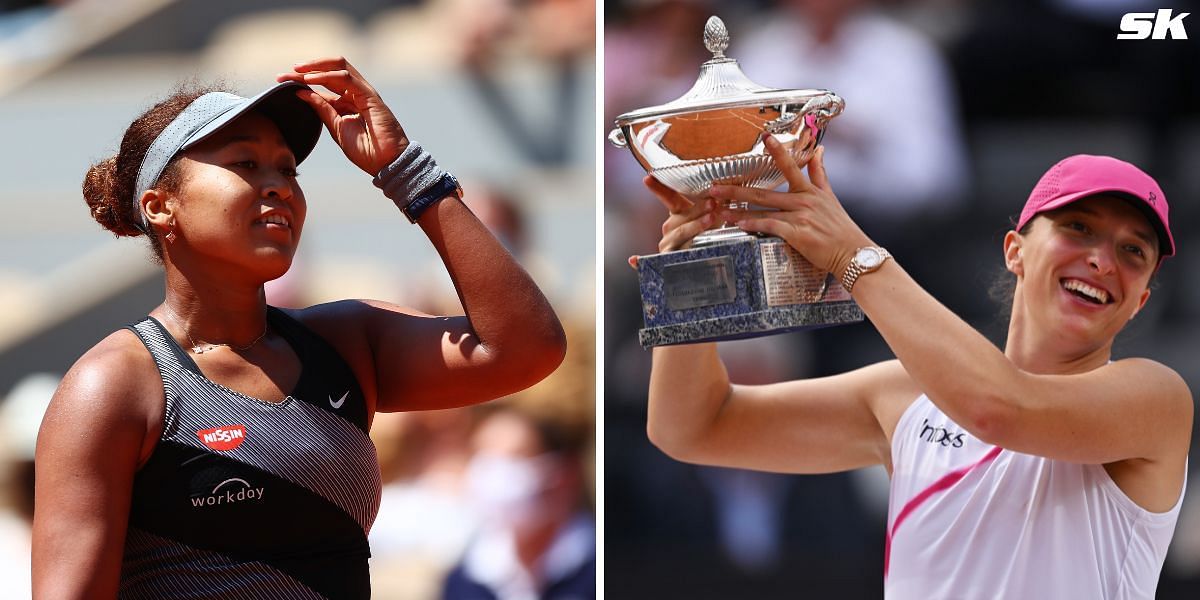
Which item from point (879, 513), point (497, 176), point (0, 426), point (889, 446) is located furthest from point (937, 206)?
point (0, 426)

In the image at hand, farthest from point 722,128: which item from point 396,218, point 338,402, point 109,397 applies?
point 396,218

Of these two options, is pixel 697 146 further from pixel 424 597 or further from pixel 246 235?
pixel 424 597

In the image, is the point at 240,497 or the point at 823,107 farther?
the point at 823,107

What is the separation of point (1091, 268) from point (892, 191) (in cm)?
241

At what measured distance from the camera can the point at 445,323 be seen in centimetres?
228

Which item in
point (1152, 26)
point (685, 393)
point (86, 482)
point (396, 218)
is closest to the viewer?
point (86, 482)

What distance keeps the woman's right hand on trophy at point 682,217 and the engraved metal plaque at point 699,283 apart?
0.06 m

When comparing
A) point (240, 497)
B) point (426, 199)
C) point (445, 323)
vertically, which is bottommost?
point (240, 497)

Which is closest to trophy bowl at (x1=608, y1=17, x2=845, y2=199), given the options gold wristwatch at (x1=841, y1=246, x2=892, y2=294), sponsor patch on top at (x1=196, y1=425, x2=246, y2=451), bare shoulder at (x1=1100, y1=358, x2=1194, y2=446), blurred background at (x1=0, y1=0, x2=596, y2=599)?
gold wristwatch at (x1=841, y1=246, x2=892, y2=294)

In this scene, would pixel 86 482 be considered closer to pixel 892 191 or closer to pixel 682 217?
pixel 682 217

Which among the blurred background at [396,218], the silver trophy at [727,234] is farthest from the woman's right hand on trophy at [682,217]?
the blurred background at [396,218]

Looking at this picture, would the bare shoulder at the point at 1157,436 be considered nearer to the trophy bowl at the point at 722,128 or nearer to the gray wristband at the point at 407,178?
the trophy bowl at the point at 722,128

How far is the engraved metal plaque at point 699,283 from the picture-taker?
242 cm

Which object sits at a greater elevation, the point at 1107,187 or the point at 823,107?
the point at 823,107
